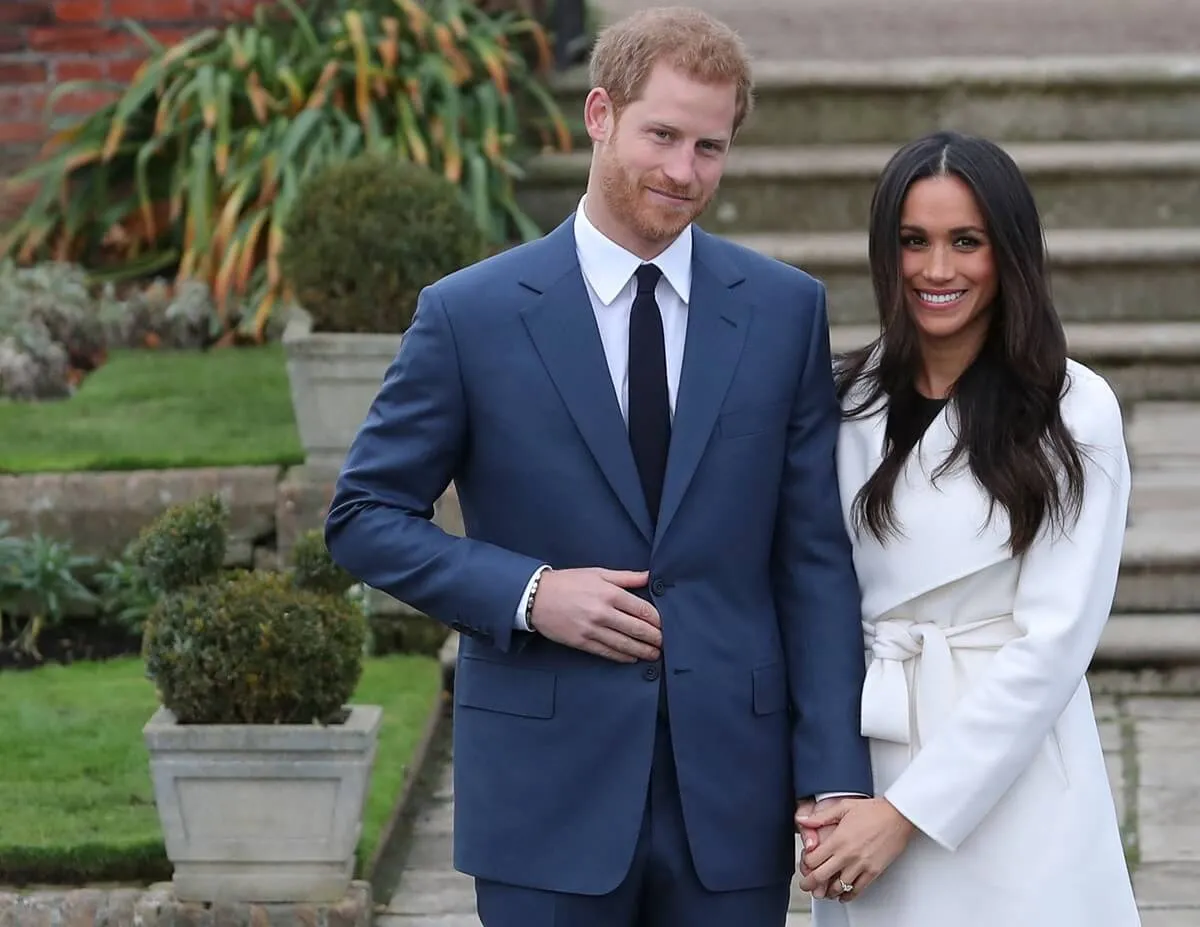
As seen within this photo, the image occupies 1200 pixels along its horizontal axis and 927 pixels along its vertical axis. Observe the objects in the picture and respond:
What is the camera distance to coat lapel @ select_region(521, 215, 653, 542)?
2605 millimetres

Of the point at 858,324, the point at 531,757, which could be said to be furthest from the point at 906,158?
the point at 858,324

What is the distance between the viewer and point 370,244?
5.59 meters

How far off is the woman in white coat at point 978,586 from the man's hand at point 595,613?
330mm

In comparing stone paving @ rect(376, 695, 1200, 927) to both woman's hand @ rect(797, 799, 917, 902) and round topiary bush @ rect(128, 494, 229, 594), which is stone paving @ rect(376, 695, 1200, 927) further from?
woman's hand @ rect(797, 799, 917, 902)

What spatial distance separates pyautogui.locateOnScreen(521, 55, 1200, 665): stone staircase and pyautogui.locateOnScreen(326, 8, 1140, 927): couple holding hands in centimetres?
356

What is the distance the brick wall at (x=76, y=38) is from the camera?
765 cm

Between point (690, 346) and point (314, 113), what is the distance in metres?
4.56

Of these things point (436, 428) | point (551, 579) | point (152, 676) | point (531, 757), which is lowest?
point (152, 676)

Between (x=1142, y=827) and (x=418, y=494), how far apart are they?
245cm

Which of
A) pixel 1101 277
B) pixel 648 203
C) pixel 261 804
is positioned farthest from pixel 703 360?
pixel 1101 277

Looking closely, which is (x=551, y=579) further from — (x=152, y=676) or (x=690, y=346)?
(x=152, y=676)

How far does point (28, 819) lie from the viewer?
432 centimetres

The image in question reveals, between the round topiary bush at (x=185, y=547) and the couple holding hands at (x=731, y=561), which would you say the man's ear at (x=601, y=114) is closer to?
the couple holding hands at (x=731, y=561)

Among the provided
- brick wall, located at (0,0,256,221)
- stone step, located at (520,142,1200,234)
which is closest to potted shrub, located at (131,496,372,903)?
stone step, located at (520,142,1200,234)
